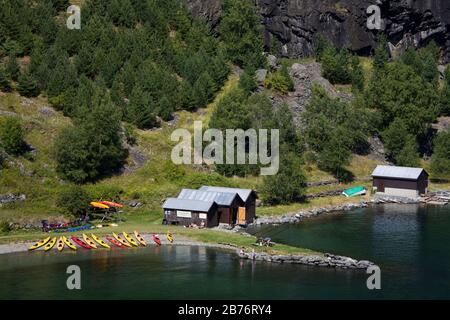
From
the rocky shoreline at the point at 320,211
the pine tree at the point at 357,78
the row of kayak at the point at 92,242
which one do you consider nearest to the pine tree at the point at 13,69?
the row of kayak at the point at 92,242

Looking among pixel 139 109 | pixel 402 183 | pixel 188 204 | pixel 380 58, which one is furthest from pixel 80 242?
pixel 380 58

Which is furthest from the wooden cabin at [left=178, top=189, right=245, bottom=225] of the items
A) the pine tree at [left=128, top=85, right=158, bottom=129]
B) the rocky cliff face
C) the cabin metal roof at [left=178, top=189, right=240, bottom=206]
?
the rocky cliff face

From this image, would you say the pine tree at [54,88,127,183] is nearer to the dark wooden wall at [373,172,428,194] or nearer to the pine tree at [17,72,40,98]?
the pine tree at [17,72,40,98]

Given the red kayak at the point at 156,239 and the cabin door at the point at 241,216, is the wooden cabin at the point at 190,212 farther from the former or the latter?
the red kayak at the point at 156,239
